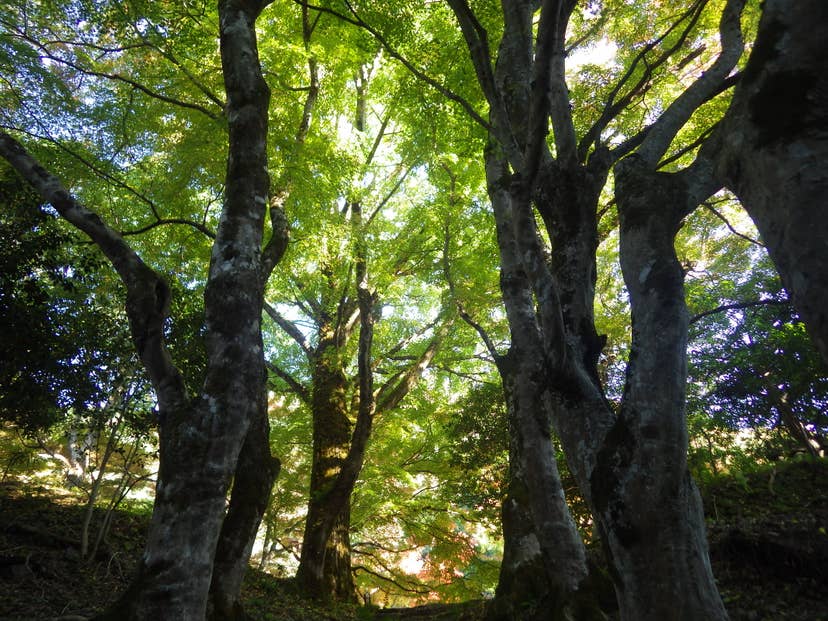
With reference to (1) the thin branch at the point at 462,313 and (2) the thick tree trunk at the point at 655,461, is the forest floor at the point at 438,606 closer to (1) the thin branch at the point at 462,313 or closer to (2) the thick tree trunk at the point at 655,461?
(2) the thick tree trunk at the point at 655,461

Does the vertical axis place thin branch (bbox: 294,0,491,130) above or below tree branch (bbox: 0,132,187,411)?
above

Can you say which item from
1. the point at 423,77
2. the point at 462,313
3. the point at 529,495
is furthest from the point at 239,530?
the point at 423,77

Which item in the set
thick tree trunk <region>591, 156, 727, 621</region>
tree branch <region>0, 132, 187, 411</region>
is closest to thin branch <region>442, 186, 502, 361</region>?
thick tree trunk <region>591, 156, 727, 621</region>

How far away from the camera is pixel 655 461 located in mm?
2270

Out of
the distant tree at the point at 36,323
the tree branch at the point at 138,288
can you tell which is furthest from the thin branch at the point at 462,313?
the distant tree at the point at 36,323

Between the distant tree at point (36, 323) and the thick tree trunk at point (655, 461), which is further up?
the distant tree at point (36, 323)

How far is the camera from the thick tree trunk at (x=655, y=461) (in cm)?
212

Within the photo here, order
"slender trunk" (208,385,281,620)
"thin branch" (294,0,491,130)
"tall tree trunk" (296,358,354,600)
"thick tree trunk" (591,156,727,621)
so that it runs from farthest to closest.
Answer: "tall tree trunk" (296,358,354,600)
"thin branch" (294,0,491,130)
"slender trunk" (208,385,281,620)
"thick tree trunk" (591,156,727,621)

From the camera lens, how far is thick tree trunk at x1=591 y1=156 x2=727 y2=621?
83.7 inches

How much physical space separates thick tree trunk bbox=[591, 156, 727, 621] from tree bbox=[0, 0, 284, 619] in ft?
7.70

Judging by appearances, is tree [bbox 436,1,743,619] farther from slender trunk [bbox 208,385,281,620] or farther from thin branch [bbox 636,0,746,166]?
slender trunk [bbox 208,385,281,620]

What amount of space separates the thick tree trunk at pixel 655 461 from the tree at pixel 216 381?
2.35 m

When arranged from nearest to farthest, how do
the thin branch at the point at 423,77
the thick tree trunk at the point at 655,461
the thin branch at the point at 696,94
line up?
the thick tree trunk at the point at 655,461 → the thin branch at the point at 696,94 → the thin branch at the point at 423,77

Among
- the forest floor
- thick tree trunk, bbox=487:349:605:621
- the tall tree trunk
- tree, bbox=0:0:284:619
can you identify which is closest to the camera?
tree, bbox=0:0:284:619
